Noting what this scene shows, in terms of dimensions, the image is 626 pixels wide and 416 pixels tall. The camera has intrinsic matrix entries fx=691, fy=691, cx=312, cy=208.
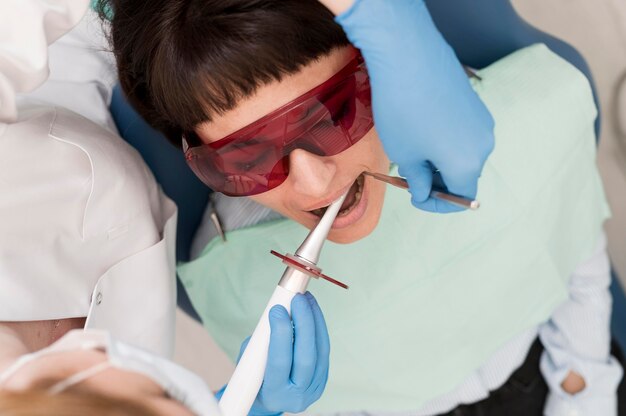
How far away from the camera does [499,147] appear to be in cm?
118

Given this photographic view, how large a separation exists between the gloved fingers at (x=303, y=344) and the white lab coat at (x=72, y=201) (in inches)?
9.7

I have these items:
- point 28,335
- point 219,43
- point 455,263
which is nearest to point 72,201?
point 28,335

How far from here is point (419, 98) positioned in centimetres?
85

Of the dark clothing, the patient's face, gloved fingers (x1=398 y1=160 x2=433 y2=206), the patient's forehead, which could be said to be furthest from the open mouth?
the dark clothing

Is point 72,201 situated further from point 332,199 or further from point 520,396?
point 520,396

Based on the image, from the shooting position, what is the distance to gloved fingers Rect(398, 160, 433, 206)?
924 mm

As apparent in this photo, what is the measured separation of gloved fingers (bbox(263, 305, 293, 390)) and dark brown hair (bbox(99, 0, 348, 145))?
0.27m

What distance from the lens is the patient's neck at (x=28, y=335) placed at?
0.77 meters

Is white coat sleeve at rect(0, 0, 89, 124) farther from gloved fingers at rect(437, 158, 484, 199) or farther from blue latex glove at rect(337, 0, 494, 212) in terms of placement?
gloved fingers at rect(437, 158, 484, 199)

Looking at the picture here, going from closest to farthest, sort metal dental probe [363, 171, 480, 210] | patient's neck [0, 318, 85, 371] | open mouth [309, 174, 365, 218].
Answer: patient's neck [0, 318, 85, 371] < metal dental probe [363, 171, 480, 210] < open mouth [309, 174, 365, 218]

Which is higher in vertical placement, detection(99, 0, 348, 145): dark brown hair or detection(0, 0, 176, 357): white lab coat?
detection(99, 0, 348, 145): dark brown hair

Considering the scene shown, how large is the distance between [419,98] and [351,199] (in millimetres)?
255

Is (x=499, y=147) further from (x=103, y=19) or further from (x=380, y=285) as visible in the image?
(x=103, y=19)

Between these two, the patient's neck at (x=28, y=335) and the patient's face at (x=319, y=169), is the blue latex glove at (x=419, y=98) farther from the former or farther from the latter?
the patient's neck at (x=28, y=335)
